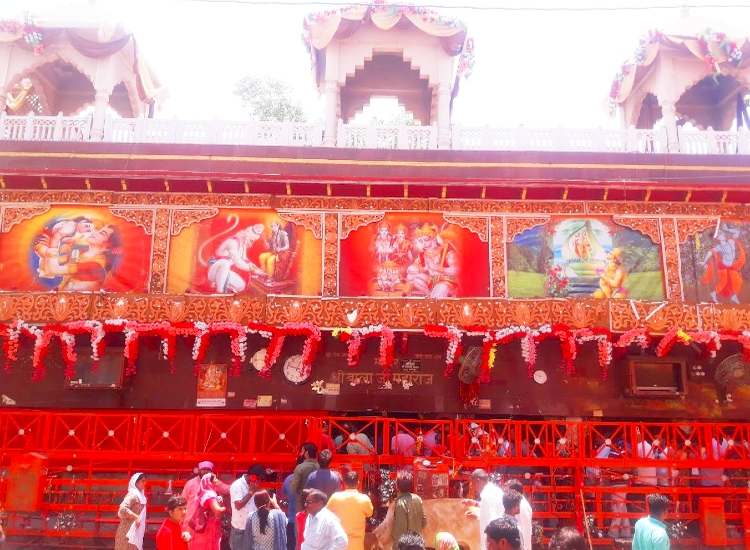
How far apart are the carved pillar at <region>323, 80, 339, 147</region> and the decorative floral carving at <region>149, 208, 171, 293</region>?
4.23 m

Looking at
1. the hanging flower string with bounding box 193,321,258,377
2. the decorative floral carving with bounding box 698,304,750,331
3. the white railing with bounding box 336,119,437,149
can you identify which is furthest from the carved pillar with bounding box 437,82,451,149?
the decorative floral carving with bounding box 698,304,750,331

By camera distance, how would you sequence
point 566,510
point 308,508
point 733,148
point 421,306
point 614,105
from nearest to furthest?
point 308,508 → point 566,510 → point 421,306 → point 733,148 → point 614,105

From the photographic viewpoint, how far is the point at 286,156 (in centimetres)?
1553

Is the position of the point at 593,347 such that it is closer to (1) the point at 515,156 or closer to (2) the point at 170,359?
(1) the point at 515,156

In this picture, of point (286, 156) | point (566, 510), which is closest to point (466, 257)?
point (286, 156)

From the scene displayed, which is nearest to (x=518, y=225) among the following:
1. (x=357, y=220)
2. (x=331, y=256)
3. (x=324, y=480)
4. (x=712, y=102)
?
(x=357, y=220)

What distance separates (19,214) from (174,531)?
10.8m

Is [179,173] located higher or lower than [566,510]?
higher

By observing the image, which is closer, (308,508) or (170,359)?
(308,508)

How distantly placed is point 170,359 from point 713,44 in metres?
15.5

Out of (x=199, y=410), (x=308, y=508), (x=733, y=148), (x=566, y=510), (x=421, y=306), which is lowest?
(x=566, y=510)

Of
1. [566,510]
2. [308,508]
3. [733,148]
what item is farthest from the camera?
[733,148]

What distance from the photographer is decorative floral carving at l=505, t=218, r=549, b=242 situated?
15.4 metres

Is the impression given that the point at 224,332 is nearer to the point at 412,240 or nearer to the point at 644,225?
the point at 412,240
